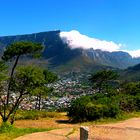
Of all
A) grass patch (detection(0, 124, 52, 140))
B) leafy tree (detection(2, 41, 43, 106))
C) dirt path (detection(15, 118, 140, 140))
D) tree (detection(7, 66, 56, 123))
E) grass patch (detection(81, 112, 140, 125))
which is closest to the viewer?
dirt path (detection(15, 118, 140, 140))

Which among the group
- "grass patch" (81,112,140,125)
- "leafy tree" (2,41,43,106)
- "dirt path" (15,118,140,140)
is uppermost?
"leafy tree" (2,41,43,106)

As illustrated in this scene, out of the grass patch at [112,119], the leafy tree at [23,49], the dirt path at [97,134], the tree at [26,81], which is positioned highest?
the leafy tree at [23,49]

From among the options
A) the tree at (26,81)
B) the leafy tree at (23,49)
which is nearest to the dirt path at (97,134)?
the tree at (26,81)

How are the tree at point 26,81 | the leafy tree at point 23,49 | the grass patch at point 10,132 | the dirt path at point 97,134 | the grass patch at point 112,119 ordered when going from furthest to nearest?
the leafy tree at point 23,49 → the tree at point 26,81 → the grass patch at point 112,119 → the grass patch at point 10,132 → the dirt path at point 97,134

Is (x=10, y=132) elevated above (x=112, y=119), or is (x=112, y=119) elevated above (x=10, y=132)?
(x=112, y=119)

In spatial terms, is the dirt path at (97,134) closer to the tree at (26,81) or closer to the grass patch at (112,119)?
the grass patch at (112,119)

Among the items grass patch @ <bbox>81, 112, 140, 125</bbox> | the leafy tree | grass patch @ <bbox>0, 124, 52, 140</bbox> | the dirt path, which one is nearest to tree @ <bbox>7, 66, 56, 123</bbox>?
the leafy tree

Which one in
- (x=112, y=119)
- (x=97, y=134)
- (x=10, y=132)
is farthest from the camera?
(x=112, y=119)

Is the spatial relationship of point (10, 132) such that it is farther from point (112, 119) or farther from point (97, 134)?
point (112, 119)

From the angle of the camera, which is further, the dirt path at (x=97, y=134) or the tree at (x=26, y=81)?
the tree at (x=26, y=81)

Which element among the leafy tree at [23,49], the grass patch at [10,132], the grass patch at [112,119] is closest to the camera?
the grass patch at [10,132]

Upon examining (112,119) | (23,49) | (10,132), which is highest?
(23,49)

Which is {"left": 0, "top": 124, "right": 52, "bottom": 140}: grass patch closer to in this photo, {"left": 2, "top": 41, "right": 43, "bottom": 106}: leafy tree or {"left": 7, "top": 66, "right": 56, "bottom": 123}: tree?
{"left": 7, "top": 66, "right": 56, "bottom": 123}: tree

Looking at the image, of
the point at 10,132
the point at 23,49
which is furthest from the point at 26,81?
the point at 10,132
